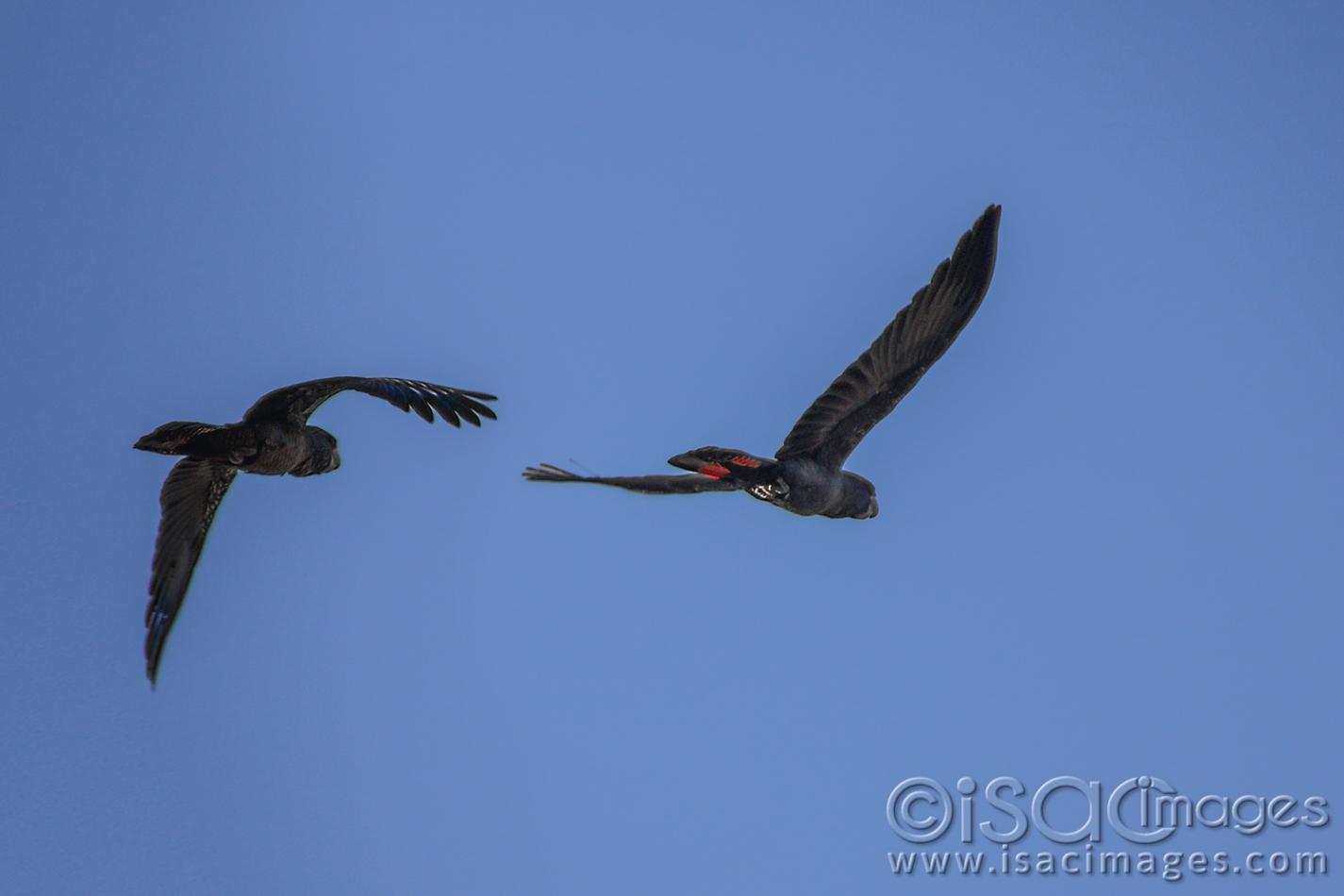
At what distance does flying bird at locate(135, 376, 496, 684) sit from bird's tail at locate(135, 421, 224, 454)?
0.04 feet

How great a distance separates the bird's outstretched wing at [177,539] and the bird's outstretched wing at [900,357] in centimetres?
799

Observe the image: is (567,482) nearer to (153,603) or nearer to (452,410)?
(452,410)

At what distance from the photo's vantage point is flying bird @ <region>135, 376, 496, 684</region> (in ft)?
84.6

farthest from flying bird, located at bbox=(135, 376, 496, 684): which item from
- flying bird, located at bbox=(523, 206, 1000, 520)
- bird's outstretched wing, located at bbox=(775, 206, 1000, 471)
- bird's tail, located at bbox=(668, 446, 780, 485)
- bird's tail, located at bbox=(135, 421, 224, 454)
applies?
bird's outstretched wing, located at bbox=(775, 206, 1000, 471)

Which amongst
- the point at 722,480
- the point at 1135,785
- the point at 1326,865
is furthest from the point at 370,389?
the point at 1326,865

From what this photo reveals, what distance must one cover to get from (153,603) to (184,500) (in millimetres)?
1541

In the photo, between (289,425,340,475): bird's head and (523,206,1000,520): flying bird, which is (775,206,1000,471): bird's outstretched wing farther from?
(289,425,340,475): bird's head

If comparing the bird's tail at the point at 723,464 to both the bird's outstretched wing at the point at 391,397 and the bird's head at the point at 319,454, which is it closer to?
the bird's outstretched wing at the point at 391,397

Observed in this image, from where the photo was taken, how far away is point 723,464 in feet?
81.1

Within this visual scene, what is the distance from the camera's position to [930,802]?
1233 inches

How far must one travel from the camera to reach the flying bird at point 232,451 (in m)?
25.8

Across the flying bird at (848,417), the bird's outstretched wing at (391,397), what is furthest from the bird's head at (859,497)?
the bird's outstretched wing at (391,397)

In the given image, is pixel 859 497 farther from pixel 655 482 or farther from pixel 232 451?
pixel 232 451

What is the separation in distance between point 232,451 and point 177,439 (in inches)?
42.7
